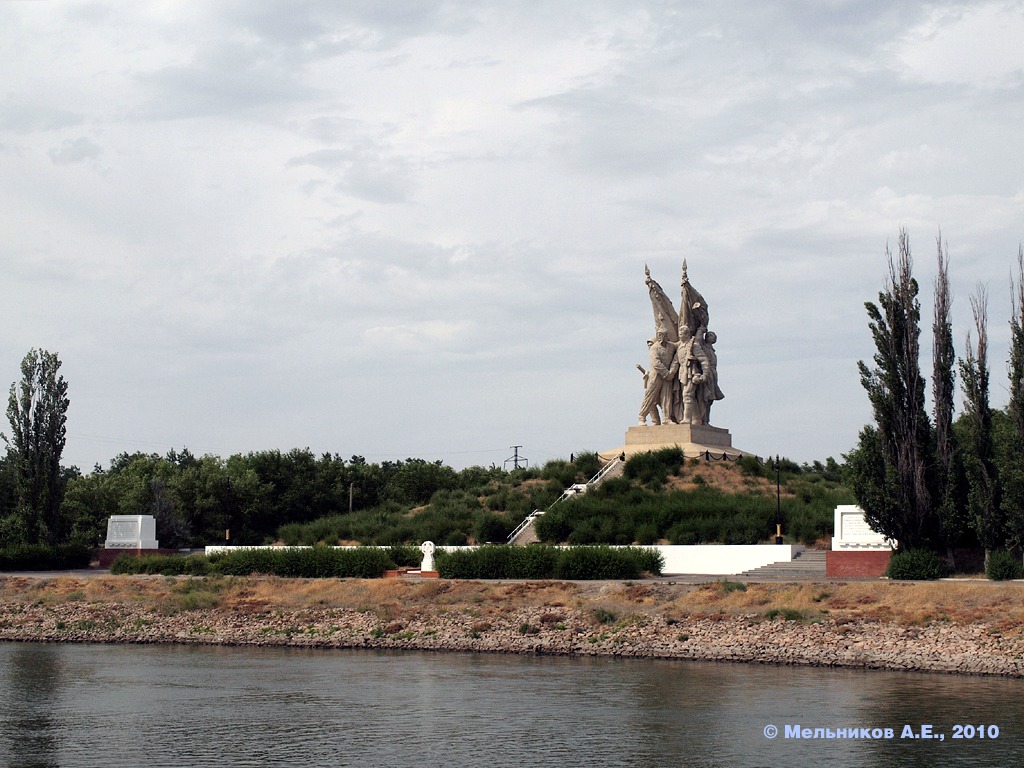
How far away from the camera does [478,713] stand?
2152cm

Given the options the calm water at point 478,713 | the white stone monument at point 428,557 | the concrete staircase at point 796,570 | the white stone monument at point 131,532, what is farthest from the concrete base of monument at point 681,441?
the calm water at point 478,713

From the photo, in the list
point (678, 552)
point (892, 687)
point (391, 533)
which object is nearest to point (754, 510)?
point (678, 552)

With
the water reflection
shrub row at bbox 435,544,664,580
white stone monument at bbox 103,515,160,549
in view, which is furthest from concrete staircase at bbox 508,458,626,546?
the water reflection

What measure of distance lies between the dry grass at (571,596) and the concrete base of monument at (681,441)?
17252 millimetres

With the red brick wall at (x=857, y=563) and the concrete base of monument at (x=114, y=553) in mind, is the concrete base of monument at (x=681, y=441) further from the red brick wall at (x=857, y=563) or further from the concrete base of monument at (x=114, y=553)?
the concrete base of monument at (x=114, y=553)

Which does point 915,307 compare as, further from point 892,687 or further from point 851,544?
point 892,687

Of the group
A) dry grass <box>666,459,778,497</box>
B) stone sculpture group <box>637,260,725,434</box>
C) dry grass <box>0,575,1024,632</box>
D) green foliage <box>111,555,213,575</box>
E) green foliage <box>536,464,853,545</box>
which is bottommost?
dry grass <box>0,575,1024,632</box>

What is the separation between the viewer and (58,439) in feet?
155

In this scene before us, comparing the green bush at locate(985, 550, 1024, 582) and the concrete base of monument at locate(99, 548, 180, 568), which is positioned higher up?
the green bush at locate(985, 550, 1024, 582)

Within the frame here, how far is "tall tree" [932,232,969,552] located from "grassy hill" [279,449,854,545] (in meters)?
7.56

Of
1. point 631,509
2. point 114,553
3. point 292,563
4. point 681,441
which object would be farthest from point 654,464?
point 114,553

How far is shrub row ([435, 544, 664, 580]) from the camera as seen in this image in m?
34.7

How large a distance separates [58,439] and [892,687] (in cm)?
3296

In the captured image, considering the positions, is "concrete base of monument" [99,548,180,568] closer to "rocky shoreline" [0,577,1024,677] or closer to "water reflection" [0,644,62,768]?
"rocky shoreline" [0,577,1024,677]
